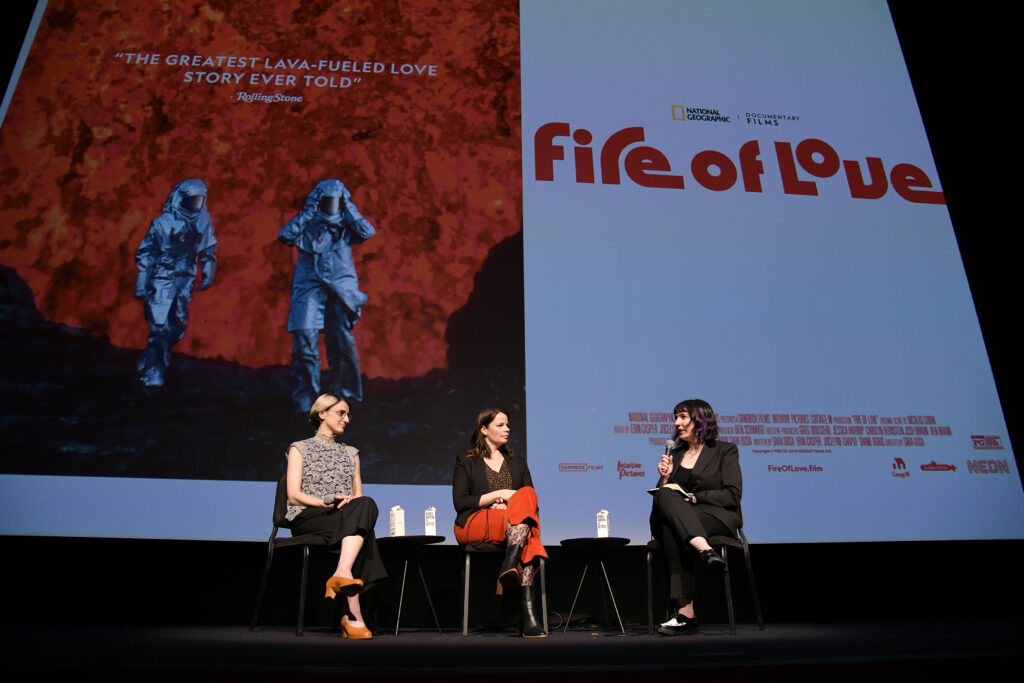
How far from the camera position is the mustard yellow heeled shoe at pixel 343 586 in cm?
263

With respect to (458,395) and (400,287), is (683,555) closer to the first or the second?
(458,395)

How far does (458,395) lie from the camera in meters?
3.53

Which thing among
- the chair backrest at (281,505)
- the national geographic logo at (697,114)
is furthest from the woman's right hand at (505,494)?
the national geographic logo at (697,114)

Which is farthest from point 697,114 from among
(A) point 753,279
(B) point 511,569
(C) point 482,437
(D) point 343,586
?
(D) point 343,586

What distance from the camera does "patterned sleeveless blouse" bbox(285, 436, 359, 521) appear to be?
3.04 metres

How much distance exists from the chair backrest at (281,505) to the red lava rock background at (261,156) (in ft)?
2.29

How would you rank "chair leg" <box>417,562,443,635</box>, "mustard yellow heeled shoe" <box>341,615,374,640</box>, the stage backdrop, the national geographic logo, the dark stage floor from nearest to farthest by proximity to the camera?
the dark stage floor
"mustard yellow heeled shoe" <box>341,615,374,640</box>
"chair leg" <box>417,562,443,635</box>
the stage backdrop
the national geographic logo

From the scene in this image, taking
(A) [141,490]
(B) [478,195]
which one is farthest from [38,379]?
(B) [478,195]

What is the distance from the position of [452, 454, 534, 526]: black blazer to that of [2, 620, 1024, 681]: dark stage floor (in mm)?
512

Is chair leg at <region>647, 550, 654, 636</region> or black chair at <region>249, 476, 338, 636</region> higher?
black chair at <region>249, 476, 338, 636</region>

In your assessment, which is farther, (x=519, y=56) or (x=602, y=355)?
(x=519, y=56)

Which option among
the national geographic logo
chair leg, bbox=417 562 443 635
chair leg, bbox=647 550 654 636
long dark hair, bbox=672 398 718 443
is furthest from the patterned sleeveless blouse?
the national geographic logo

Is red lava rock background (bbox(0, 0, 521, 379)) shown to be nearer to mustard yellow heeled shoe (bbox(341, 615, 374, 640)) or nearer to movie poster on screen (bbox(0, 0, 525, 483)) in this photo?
movie poster on screen (bbox(0, 0, 525, 483))

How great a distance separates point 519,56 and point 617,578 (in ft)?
9.46
